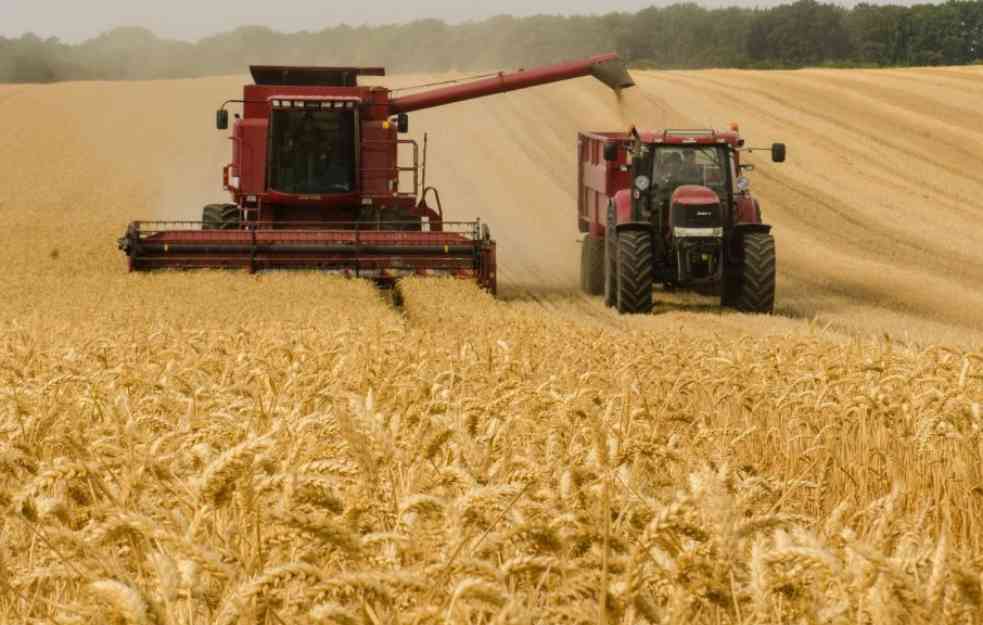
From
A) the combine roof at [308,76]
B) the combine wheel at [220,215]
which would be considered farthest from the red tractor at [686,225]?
the combine wheel at [220,215]

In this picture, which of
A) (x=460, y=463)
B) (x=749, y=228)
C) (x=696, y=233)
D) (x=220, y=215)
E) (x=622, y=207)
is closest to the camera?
(x=460, y=463)

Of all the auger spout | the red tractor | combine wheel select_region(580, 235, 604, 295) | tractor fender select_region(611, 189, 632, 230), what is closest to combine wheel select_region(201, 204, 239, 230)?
the auger spout

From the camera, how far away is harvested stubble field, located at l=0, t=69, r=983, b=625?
6.72 ft

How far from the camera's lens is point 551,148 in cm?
3669

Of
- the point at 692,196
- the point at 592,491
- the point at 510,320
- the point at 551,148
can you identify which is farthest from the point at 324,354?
the point at 551,148

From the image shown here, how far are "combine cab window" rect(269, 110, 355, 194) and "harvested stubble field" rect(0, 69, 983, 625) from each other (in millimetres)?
2424

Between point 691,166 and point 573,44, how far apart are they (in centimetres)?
5234

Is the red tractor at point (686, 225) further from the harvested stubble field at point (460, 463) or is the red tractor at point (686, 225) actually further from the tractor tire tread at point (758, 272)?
the harvested stubble field at point (460, 463)

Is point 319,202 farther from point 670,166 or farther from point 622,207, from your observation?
point 670,166

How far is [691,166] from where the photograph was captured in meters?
17.5

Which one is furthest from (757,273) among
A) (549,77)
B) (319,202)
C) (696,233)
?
(549,77)

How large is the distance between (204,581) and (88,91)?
4759 centimetres

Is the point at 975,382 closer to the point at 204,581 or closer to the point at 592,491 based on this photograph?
the point at 592,491

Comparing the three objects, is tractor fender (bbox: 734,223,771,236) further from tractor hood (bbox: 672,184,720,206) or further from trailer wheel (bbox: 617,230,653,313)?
trailer wheel (bbox: 617,230,653,313)
